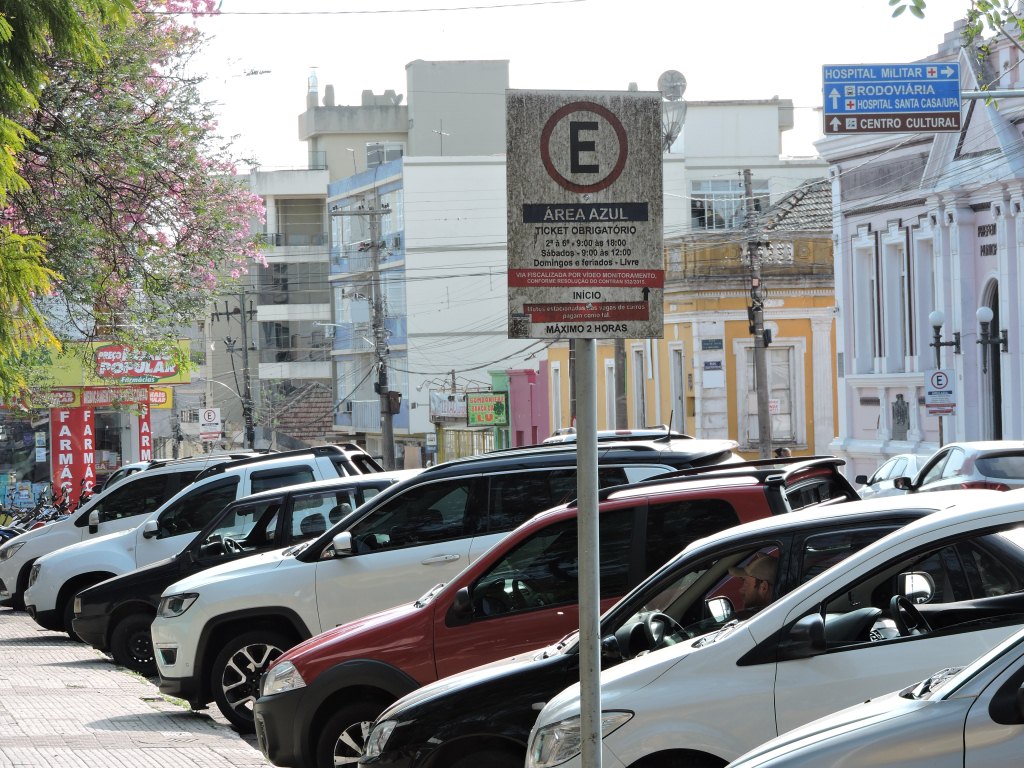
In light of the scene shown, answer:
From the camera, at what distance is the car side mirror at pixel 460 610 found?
8656 mm

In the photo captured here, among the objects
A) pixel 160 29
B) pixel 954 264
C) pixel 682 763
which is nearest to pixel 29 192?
pixel 160 29

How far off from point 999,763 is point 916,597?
88.1 inches

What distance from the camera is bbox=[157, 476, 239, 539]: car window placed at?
17391 mm

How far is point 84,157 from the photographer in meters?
15.4

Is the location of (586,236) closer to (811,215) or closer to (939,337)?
(939,337)

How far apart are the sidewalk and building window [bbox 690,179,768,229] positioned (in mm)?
48508

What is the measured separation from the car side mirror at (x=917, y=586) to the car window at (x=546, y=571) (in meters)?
2.58

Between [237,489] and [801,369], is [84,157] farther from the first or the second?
[801,369]

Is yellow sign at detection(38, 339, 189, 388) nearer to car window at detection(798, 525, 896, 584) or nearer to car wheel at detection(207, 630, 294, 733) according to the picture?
car wheel at detection(207, 630, 294, 733)

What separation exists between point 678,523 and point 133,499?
13145 mm

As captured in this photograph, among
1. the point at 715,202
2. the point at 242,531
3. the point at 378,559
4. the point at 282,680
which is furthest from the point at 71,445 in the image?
the point at 282,680

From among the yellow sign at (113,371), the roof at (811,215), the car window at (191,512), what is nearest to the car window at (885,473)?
the yellow sign at (113,371)

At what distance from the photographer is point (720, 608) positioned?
716 centimetres

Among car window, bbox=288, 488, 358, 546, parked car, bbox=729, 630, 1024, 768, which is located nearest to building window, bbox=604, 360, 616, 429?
car window, bbox=288, 488, 358, 546
